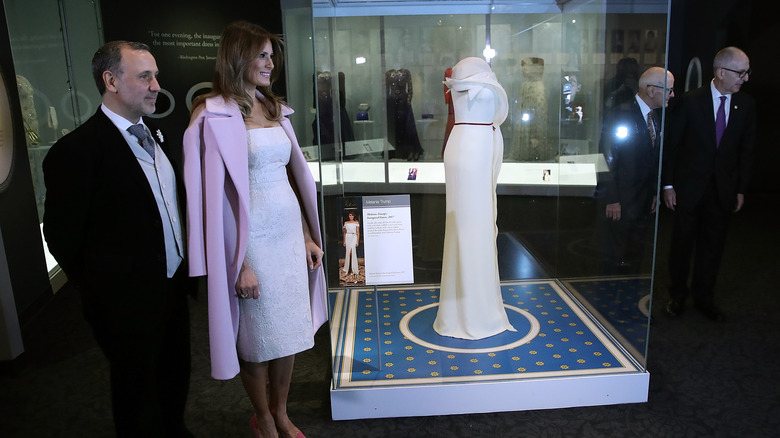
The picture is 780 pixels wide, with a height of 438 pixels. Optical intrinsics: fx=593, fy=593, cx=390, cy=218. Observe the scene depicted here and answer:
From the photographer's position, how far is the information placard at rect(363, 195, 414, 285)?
2.75 meters

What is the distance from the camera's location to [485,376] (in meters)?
2.98

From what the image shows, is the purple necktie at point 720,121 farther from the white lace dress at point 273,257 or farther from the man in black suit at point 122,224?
the man in black suit at point 122,224

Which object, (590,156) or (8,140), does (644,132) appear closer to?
(590,156)

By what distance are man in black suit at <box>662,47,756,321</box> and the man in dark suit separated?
693mm

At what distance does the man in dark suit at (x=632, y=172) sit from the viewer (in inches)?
114

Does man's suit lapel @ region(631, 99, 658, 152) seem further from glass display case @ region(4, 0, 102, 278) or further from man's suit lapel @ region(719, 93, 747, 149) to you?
glass display case @ region(4, 0, 102, 278)

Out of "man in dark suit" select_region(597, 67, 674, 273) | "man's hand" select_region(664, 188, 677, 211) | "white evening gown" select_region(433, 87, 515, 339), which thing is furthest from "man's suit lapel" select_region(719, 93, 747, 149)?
"white evening gown" select_region(433, 87, 515, 339)

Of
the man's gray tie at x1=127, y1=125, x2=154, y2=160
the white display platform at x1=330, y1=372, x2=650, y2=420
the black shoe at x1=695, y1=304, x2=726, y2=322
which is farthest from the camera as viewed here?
the black shoe at x1=695, y1=304, x2=726, y2=322

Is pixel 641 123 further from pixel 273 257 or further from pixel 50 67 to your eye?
pixel 50 67

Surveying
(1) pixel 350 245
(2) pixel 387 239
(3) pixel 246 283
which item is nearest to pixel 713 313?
(2) pixel 387 239

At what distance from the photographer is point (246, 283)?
7.30 feet

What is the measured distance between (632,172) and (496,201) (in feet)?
2.96

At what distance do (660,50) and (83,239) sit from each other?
2560 millimetres

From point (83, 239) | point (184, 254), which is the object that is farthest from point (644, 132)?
point (83, 239)
